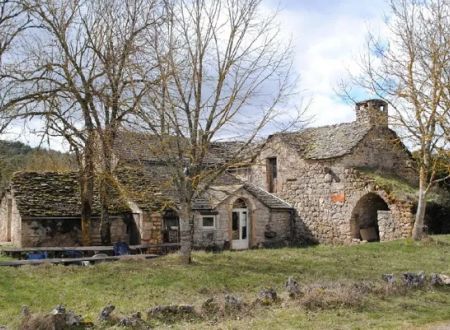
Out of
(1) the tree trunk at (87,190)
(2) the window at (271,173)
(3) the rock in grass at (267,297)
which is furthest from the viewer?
(2) the window at (271,173)

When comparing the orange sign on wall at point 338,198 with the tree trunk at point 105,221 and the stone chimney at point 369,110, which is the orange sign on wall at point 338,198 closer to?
the stone chimney at point 369,110

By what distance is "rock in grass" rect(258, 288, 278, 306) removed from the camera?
11.0 metres

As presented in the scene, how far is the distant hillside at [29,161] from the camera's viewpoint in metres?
22.5

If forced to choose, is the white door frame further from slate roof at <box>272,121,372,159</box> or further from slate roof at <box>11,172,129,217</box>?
slate roof at <box>11,172,129,217</box>

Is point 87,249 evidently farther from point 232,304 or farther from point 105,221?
point 232,304

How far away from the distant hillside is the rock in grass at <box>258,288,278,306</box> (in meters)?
13.1

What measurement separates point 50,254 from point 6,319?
10.1 m

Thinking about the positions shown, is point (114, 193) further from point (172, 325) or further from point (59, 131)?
point (172, 325)

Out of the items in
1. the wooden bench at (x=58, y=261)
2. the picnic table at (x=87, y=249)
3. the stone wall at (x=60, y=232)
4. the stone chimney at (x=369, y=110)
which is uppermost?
the stone chimney at (x=369, y=110)

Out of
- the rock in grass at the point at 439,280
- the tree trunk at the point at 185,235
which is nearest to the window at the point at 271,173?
the tree trunk at the point at 185,235

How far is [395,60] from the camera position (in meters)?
21.2

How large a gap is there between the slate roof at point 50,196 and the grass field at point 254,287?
684cm

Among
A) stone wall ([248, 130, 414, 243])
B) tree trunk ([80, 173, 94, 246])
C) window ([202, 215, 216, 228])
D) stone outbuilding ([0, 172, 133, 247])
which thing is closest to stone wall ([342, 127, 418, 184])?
stone wall ([248, 130, 414, 243])

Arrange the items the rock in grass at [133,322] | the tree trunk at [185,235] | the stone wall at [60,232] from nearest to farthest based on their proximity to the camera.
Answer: the rock in grass at [133,322]
the tree trunk at [185,235]
the stone wall at [60,232]
